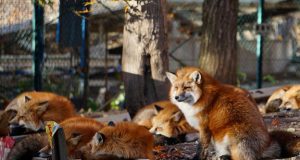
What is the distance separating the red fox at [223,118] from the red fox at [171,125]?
1.23m

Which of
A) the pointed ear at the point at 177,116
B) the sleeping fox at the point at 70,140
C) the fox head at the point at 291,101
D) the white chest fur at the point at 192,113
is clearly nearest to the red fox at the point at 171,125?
the pointed ear at the point at 177,116

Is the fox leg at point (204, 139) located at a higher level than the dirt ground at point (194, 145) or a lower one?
higher

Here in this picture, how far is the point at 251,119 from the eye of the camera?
20.8 ft

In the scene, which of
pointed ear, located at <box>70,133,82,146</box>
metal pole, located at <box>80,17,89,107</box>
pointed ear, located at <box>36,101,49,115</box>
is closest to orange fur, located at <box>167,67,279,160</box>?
pointed ear, located at <box>70,133,82,146</box>

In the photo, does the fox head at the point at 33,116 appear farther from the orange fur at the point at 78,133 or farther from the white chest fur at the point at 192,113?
the white chest fur at the point at 192,113

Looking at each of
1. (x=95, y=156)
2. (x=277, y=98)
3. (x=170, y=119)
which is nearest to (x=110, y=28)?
(x=277, y=98)

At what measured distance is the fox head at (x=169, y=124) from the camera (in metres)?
7.90

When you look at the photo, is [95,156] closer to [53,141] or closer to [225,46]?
[53,141]

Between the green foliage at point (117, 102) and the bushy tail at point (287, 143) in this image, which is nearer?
the bushy tail at point (287, 143)

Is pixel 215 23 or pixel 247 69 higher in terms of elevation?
pixel 215 23

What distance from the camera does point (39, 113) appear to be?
26.9 feet

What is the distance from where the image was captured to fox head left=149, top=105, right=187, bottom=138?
25.9ft

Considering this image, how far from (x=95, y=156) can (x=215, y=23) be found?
19.8 feet

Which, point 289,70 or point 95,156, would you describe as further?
point 289,70
